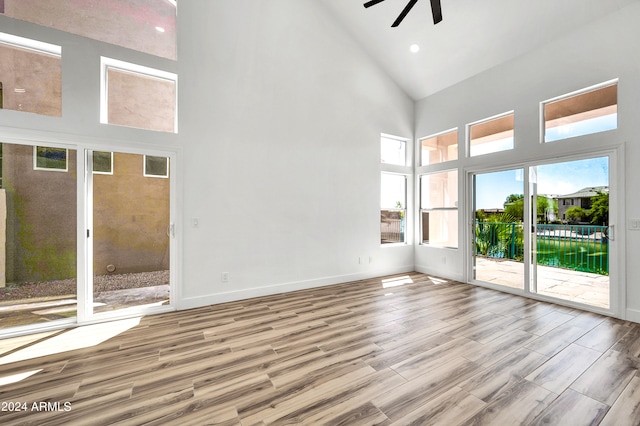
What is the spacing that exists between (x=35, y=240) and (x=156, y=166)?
1.51m

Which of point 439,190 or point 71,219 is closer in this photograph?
point 71,219

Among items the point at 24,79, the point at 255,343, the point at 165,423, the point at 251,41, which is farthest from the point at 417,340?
the point at 24,79

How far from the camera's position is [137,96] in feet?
11.7

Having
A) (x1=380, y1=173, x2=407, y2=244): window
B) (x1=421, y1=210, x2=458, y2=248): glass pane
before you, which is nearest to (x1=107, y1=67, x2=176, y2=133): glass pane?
Result: (x1=380, y1=173, x2=407, y2=244): window

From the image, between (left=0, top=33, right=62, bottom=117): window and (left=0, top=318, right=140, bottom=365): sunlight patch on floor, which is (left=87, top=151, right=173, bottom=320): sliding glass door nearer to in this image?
(left=0, top=318, right=140, bottom=365): sunlight patch on floor

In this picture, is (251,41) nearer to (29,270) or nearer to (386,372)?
(29,270)

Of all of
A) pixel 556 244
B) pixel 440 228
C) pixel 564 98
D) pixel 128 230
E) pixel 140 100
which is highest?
pixel 564 98

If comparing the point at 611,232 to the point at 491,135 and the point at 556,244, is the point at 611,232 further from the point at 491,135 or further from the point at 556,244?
the point at 491,135

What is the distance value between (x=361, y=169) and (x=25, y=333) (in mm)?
5134

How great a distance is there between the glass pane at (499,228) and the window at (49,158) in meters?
6.26

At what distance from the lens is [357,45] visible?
5312mm

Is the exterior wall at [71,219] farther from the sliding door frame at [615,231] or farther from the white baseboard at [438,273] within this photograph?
the sliding door frame at [615,231]

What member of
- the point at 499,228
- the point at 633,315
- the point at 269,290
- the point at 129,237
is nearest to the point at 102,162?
the point at 129,237

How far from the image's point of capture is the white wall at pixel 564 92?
331cm
